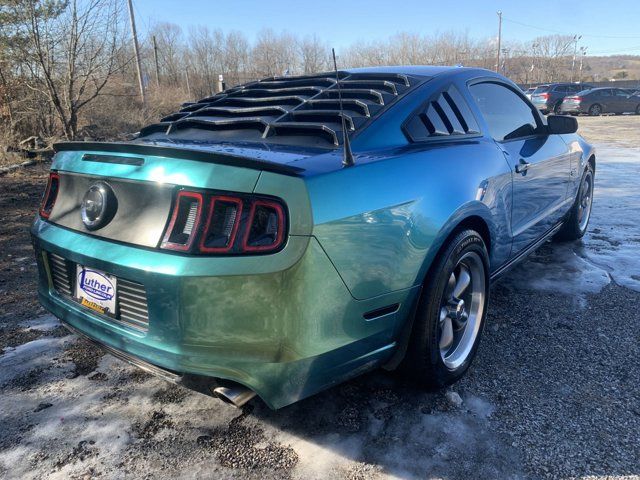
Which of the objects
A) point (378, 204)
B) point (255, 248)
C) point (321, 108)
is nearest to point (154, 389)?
point (255, 248)

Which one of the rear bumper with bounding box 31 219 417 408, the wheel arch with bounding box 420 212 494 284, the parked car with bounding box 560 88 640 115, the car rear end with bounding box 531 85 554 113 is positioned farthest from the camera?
the car rear end with bounding box 531 85 554 113

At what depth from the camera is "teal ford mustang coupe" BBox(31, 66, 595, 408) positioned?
167cm

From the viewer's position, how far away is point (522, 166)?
3109mm

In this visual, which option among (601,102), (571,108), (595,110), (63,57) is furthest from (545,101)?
(63,57)

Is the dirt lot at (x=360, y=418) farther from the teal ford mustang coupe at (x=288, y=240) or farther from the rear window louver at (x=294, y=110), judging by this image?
the rear window louver at (x=294, y=110)

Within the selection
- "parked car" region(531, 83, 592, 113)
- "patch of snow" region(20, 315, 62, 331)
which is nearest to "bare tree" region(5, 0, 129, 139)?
"patch of snow" region(20, 315, 62, 331)

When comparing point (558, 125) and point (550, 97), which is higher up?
point (558, 125)

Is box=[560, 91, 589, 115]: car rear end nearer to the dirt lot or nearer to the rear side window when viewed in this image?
the rear side window

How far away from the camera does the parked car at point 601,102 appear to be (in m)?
25.2

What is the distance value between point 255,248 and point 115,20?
1103 centimetres

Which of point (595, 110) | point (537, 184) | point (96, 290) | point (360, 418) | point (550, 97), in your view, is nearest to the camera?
point (96, 290)

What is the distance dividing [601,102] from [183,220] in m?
29.5

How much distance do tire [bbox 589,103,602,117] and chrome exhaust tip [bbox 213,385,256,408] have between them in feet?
95.8

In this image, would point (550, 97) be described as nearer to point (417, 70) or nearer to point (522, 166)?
point (522, 166)
